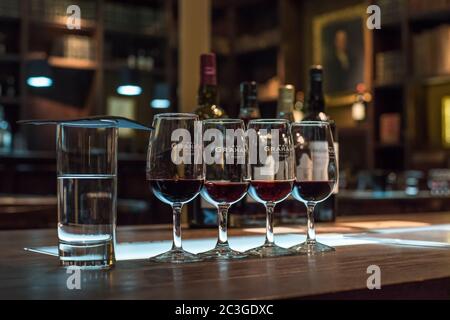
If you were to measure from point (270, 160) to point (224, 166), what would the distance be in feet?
0.23

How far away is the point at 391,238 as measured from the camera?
1.21 metres

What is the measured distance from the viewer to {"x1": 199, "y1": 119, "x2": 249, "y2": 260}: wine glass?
92 cm

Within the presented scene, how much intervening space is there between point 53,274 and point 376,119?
4.18 meters

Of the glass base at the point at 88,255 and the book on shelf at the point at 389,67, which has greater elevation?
the book on shelf at the point at 389,67

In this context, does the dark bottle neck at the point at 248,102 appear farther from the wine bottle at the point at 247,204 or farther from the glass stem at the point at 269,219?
the glass stem at the point at 269,219

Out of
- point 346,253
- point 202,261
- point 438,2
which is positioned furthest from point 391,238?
point 438,2

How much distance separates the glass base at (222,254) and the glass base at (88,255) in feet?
0.48

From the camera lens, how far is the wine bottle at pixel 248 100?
1322 mm

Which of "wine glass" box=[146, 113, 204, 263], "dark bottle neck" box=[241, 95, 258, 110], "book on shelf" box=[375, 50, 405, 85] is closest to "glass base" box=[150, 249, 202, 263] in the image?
"wine glass" box=[146, 113, 204, 263]

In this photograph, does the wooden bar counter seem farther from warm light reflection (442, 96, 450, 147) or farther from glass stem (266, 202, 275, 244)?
warm light reflection (442, 96, 450, 147)

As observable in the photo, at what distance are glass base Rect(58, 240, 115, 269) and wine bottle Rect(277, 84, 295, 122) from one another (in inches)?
25.4

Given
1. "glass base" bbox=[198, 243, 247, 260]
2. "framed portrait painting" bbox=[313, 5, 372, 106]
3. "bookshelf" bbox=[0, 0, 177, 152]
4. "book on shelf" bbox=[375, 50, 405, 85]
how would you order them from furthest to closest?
"bookshelf" bbox=[0, 0, 177, 152], "framed portrait painting" bbox=[313, 5, 372, 106], "book on shelf" bbox=[375, 50, 405, 85], "glass base" bbox=[198, 243, 247, 260]

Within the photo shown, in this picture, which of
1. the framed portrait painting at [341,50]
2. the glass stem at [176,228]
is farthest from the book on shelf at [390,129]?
the glass stem at [176,228]

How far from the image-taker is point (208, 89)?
1.31 m
